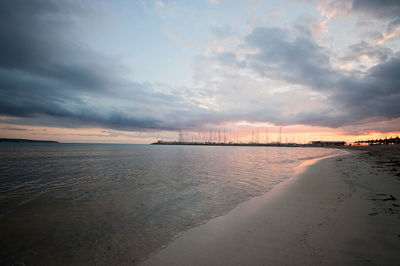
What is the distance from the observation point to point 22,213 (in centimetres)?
809

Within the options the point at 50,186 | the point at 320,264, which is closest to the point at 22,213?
the point at 50,186

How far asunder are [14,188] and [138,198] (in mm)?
10306

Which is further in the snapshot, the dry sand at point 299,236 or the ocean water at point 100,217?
the ocean water at point 100,217

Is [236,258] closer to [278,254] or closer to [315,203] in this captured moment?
[278,254]

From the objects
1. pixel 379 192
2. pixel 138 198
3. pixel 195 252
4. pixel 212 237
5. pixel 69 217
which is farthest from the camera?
pixel 138 198

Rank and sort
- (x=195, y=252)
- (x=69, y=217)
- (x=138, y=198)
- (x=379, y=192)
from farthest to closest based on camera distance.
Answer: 1. (x=138, y=198)
2. (x=379, y=192)
3. (x=69, y=217)
4. (x=195, y=252)

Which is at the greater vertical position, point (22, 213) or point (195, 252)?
point (195, 252)

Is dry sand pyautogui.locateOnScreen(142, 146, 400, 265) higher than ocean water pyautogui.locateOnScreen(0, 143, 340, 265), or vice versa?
dry sand pyautogui.locateOnScreen(142, 146, 400, 265)

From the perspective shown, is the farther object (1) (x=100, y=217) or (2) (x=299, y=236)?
(1) (x=100, y=217)

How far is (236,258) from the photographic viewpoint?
4.15 meters

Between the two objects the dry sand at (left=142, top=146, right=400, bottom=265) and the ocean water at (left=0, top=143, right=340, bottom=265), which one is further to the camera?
the ocean water at (left=0, top=143, right=340, bottom=265)

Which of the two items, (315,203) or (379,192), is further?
(379,192)

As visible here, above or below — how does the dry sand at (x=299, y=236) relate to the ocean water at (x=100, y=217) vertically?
above

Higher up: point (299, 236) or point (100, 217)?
point (299, 236)
